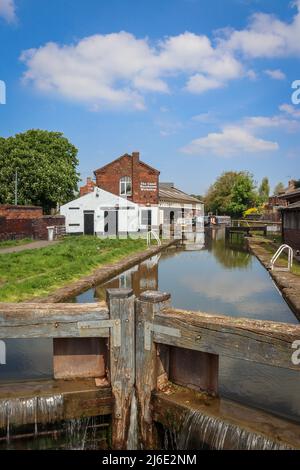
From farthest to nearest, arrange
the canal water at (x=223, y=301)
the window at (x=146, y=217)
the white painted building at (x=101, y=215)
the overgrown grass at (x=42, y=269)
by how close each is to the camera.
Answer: the window at (x=146, y=217), the white painted building at (x=101, y=215), the overgrown grass at (x=42, y=269), the canal water at (x=223, y=301)

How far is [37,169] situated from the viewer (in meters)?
36.3

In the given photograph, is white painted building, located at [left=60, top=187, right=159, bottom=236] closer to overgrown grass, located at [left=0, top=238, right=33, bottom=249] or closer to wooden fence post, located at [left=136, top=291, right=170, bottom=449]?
overgrown grass, located at [left=0, top=238, right=33, bottom=249]

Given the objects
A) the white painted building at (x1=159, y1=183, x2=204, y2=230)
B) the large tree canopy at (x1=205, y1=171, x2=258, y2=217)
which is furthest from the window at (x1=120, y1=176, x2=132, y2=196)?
the large tree canopy at (x1=205, y1=171, x2=258, y2=217)

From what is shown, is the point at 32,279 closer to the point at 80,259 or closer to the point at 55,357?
the point at 80,259

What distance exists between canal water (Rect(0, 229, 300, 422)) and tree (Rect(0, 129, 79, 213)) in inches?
761

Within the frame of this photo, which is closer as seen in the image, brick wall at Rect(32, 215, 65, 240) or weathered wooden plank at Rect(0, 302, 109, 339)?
weathered wooden plank at Rect(0, 302, 109, 339)

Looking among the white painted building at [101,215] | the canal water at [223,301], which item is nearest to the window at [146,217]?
the white painted building at [101,215]

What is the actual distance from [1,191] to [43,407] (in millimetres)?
34471

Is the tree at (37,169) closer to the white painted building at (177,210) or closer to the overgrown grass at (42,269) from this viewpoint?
the white painted building at (177,210)

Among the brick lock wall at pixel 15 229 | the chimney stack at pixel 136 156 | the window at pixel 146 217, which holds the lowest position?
the brick lock wall at pixel 15 229

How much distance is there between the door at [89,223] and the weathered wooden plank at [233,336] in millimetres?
27594

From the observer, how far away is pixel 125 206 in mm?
30906

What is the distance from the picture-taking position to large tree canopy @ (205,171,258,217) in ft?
201

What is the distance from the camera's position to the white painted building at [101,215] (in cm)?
3073
